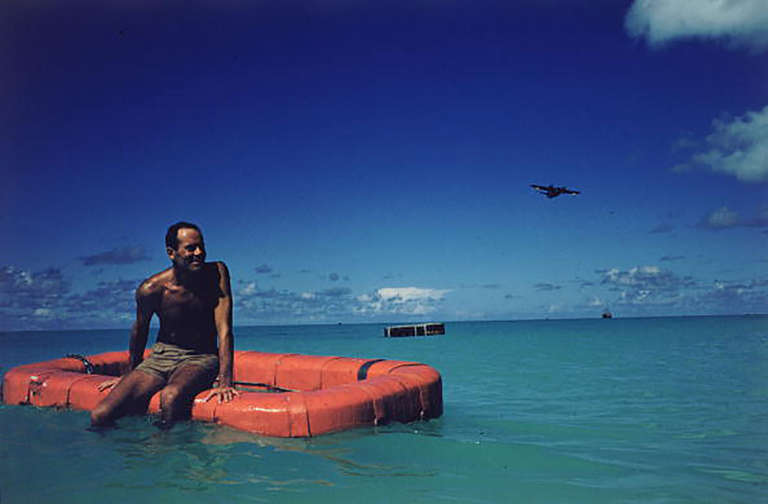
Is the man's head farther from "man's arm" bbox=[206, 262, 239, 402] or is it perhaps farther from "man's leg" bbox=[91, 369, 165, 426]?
"man's leg" bbox=[91, 369, 165, 426]

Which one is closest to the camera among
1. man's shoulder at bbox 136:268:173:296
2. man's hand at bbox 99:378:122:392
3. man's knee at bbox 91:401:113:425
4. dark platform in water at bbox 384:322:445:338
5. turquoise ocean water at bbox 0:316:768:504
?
turquoise ocean water at bbox 0:316:768:504

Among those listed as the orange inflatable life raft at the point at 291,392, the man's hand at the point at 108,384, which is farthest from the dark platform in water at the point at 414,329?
the man's hand at the point at 108,384

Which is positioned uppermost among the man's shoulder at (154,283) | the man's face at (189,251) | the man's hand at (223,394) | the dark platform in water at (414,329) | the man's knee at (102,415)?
the man's face at (189,251)

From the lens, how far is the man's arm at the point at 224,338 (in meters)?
5.59

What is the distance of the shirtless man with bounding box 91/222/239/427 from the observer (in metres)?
5.60

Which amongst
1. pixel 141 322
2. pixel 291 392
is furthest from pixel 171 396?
pixel 291 392

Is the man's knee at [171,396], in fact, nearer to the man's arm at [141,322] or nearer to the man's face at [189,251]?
the man's arm at [141,322]

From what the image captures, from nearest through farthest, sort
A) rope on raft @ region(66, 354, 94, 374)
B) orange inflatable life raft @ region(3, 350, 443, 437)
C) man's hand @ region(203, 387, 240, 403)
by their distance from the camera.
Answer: orange inflatable life raft @ region(3, 350, 443, 437), man's hand @ region(203, 387, 240, 403), rope on raft @ region(66, 354, 94, 374)

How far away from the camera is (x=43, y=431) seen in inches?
244

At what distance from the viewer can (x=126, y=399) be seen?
18.5 feet

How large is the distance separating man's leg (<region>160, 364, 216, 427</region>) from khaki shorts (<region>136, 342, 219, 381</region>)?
0.07 m

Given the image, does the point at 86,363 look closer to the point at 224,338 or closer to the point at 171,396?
the point at 171,396

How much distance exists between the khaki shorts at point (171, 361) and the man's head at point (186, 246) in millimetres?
1065

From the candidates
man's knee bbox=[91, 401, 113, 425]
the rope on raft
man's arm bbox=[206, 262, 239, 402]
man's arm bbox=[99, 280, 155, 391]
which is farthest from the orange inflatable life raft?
man's arm bbox=[99, 280, 155, 391]
